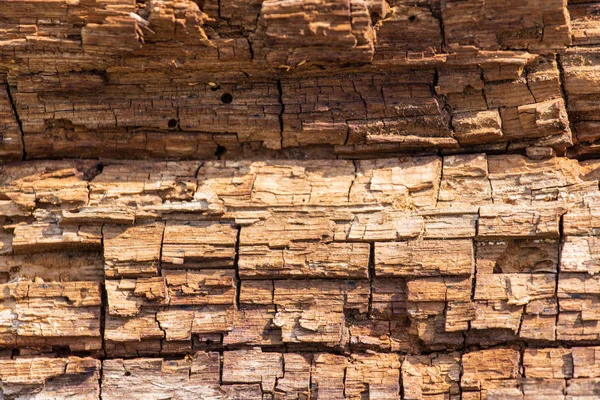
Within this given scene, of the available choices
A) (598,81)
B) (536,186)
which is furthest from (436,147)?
(598,81)

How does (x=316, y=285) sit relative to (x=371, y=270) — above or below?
below

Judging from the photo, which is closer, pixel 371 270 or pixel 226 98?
pixel 371 270

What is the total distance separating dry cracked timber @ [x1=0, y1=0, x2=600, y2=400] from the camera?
4551 millimetres

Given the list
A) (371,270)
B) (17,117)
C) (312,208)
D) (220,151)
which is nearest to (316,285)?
(371,270)

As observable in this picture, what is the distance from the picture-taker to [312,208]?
15.5 feet

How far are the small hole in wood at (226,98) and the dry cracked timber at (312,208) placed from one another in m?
0.02

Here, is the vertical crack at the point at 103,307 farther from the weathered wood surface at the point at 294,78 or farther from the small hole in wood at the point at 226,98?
the small hole in wood at the point at 226,98

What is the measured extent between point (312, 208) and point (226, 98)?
3.49 ft

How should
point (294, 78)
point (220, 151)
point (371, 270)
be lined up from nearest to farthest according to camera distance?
point (371, 270), point (294, 78), point (220, 151)

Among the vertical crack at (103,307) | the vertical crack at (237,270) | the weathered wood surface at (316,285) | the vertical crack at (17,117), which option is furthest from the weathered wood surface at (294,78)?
the vertical crack at (103,307)

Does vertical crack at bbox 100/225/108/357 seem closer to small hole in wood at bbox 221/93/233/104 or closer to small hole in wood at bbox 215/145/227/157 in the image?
small hole in wood at bbox 215/145/227/157

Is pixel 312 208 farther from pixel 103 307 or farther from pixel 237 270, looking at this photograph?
pixel 103 307

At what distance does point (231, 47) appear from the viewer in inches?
184

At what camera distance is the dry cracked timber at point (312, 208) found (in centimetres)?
455
